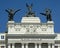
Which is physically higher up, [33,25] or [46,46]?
[33,25]

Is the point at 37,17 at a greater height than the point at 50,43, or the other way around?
the point at 37,17

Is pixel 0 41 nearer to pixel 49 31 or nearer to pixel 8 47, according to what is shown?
pixel 8 47

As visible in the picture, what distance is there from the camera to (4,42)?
75.8 metres

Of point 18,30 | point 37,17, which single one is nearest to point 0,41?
point 18,30

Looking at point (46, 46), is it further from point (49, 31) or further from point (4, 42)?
point (4, 42)

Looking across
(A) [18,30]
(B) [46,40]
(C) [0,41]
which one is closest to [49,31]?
(B) [46,40]

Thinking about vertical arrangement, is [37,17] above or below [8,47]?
above

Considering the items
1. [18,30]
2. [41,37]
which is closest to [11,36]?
[18,30]

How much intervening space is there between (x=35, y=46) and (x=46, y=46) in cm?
252

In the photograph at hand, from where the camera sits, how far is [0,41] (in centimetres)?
7581

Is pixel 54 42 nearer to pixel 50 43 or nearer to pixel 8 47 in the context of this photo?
pixel 50 43

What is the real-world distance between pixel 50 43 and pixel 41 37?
94.9 inches

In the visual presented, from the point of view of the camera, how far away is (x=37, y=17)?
73.8 meters

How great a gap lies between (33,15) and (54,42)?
7832mm
